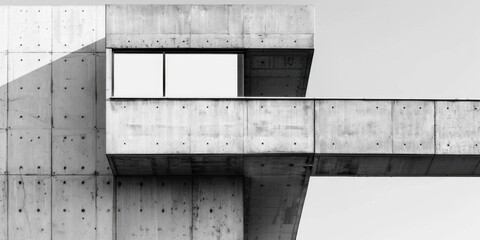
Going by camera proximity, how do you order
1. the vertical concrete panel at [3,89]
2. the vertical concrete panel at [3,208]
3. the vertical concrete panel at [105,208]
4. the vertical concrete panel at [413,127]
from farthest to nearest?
the vertical concrete panel at [3,89], the vertical concrete panel at [105,208], the vertical concrete panel at [3,208], the vertical concrete panel at [413,127]

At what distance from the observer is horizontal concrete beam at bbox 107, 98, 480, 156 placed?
23656 millimetres

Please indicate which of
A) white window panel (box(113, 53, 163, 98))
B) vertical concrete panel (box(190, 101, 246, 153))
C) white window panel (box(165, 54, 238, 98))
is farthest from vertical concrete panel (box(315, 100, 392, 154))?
white window panel (box(113, 53, 163, 98))

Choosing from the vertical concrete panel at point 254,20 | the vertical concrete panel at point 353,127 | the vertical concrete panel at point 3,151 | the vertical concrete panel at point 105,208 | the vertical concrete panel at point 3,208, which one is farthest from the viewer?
the vertical concrete panel at point 3,151

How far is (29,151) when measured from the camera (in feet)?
80.9

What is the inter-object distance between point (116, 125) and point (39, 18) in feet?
12.4

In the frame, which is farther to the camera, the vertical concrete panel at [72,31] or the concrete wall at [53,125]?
the vertical concrete panel at [72,31]

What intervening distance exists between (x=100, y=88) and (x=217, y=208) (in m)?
4.20

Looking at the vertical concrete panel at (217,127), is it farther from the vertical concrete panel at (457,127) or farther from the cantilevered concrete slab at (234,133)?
the vertical concrete panel at (457,127)

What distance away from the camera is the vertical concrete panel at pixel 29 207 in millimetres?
24203

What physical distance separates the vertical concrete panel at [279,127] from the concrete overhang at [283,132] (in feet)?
0.08

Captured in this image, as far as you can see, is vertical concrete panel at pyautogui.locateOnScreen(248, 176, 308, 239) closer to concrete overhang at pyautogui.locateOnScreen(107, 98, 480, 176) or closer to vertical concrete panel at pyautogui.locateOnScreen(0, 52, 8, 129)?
concrete overhang at pyautogui.locateOnScreen(107, 98, 480, 176)

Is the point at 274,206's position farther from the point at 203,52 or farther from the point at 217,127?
the point at 203,52

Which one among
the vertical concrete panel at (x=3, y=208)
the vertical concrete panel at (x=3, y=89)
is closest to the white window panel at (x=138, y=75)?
the vertical concrete panel at (x=3, y=89)

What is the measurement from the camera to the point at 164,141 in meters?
23.7
